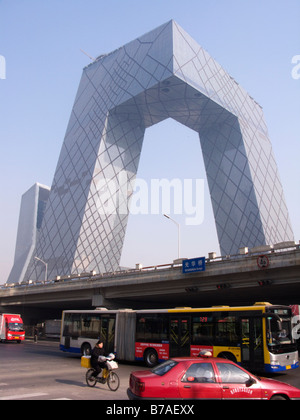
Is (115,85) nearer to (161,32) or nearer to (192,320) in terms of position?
(161,32)

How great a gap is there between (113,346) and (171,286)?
44.8 feet

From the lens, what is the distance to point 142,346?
2227cm

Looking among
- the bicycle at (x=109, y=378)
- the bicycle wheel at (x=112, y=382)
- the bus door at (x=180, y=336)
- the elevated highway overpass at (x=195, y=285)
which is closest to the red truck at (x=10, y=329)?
the elevated highway overpass at (x=195, y=285)

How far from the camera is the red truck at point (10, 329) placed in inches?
1689

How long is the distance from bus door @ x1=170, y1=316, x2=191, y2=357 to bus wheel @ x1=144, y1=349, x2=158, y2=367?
126 cm

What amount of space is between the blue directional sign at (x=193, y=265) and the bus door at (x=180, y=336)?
39.8 ft

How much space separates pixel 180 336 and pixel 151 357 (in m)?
2.47

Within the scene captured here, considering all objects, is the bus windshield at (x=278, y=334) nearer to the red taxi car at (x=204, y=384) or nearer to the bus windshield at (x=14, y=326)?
the red taxi car at (x=204, y=384)

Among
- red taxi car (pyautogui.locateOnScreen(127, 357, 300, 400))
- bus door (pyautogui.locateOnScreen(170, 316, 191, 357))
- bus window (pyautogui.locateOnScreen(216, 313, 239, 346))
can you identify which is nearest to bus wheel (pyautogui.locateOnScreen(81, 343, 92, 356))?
bus door (pyautogui.locateOnScreen(170, 316, 191, 357))

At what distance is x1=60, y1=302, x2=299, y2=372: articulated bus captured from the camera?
685 inches

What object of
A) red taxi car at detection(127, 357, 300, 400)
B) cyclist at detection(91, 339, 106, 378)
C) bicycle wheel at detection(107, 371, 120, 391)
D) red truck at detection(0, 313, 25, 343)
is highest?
red taxi car at detection(127, 357, 300, 400)

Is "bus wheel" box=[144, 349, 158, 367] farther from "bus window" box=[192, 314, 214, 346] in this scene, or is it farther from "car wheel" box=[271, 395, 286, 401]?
"car wheel" box=[271, 395, 286, 401]

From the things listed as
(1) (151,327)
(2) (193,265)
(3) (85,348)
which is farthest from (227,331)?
(2) (193,265)

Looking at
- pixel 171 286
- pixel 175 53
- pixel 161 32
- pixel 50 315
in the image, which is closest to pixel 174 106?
pixel 175 53
